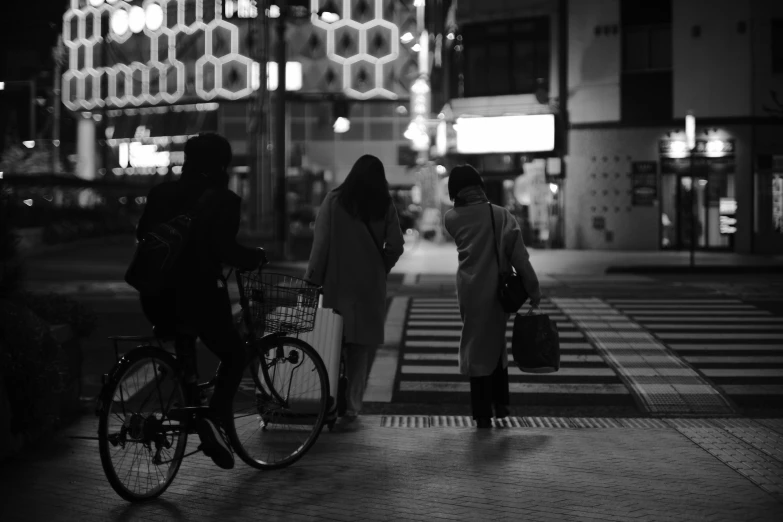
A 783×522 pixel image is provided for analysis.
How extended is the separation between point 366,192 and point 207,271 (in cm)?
231

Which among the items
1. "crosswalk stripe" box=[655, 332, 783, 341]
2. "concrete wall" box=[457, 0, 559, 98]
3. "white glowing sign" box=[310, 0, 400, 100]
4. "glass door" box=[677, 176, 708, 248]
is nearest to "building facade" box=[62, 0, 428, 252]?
"white glowing sign" box=[310, 0, 400, 100]

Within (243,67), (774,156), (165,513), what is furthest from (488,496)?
(243,67)

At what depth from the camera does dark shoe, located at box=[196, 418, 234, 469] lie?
6082mm

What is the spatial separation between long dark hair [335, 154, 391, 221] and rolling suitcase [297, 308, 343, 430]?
815 millimetres

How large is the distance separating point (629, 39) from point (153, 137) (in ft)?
159

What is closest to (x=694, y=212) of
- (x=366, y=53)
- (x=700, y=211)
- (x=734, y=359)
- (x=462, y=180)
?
(x=700, y=211)

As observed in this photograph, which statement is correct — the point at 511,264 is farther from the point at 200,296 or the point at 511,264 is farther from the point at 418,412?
the point at 200,296

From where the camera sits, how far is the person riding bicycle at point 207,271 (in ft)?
19.5

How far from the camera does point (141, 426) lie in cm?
585

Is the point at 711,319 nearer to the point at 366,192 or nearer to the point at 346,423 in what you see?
the point at 346,423

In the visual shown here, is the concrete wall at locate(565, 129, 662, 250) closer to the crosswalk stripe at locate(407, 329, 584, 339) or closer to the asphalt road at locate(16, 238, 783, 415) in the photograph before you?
the asphalt road at locate(16, 238, 783, 415)

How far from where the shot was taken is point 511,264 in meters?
8.20

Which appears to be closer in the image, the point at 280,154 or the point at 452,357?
the point at 452,357

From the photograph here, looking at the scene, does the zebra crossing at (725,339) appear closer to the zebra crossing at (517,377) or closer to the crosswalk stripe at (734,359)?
the crosswalk stripe at (734,359)
